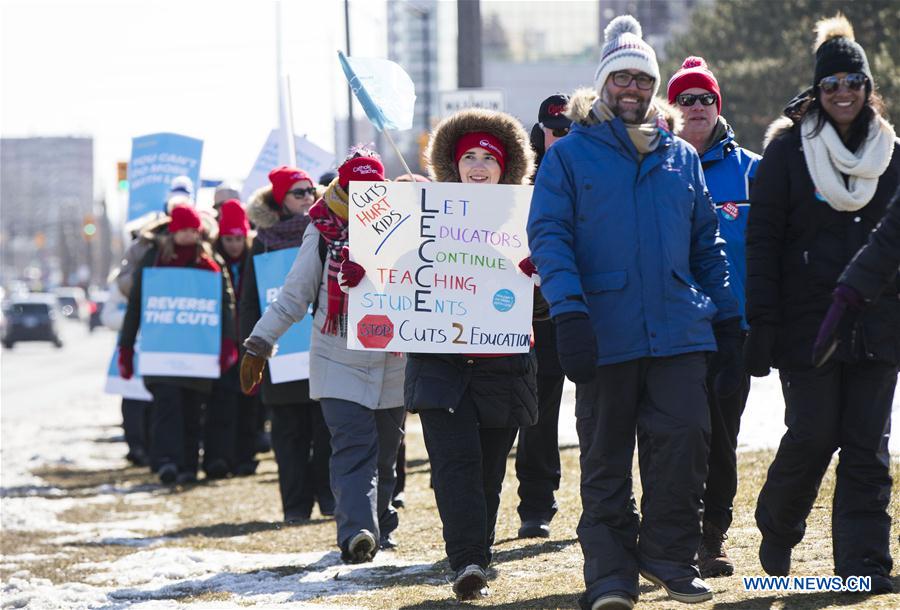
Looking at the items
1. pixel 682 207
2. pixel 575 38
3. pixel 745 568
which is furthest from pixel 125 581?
pixel 575 38

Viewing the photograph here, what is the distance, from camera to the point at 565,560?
7059 millimetres

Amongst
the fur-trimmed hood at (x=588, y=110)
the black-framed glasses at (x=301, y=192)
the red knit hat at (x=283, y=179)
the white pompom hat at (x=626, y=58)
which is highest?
the white pompom hat at (x=626, y=58)

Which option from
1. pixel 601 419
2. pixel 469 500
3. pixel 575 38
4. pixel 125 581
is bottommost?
pixel 125 581

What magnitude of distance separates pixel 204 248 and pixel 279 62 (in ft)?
83.8

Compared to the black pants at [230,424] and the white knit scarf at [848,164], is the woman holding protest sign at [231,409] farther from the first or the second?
the white knit scarf at [848,164]

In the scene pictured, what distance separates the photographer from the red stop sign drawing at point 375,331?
266 inches

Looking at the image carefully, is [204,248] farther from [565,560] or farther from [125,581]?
[565,560]

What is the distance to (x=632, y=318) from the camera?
5270mm

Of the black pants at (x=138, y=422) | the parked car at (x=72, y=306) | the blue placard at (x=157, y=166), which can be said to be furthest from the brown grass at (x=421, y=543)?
the parked car at (x=72, y=306)

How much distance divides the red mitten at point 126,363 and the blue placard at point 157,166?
391 centimetres

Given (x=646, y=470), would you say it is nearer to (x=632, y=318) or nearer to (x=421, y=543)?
(x=632, y=318)

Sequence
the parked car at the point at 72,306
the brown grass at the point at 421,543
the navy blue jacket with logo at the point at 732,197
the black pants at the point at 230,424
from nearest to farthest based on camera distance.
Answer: the brown grass at the point at 421,543
the navy blue jacket with logo at the point at 732,197
the black pants at the point at 230,424
the parked car at the point at 72,306

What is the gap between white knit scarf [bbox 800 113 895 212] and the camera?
17.9 ft

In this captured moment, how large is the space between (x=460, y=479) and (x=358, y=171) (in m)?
1.84
